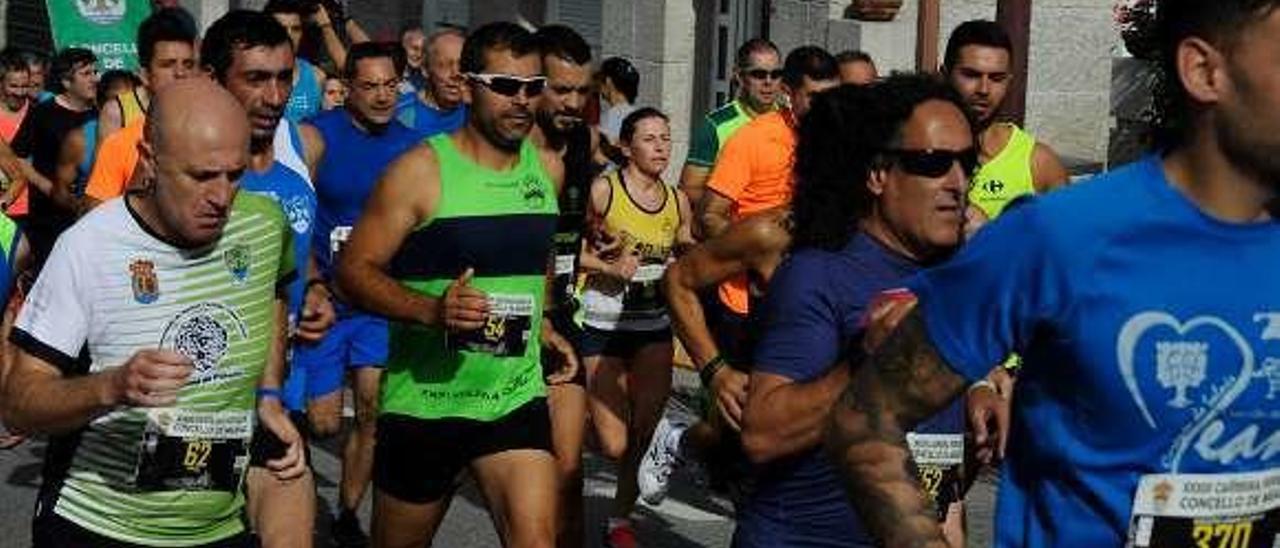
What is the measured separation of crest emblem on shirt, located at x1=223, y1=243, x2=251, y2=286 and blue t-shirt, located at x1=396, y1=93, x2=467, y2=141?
13.8 feet

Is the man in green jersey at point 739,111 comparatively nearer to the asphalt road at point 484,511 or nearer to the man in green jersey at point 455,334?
the asphalt road at point 484,511

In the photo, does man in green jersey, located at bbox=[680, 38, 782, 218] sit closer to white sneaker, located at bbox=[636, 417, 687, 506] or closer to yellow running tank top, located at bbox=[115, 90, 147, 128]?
white sneaker, located at bbox=[636, 417, 687, 506]

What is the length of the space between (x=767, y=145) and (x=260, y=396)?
161 inches

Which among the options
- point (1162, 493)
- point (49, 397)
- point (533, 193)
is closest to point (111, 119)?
point (533, 193)

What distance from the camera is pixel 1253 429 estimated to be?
3.35m

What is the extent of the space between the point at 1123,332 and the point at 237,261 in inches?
106

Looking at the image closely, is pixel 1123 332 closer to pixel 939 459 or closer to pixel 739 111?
pixel 939 459

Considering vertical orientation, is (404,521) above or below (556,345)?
below

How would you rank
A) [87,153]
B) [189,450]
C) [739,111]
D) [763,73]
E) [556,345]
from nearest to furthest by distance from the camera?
1. [189,450]
2. [556,345]
3. [87,153]
4. [739,111]
5. [763,73]

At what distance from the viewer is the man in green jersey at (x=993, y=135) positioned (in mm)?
7789

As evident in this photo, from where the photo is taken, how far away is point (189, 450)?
17.6 ft

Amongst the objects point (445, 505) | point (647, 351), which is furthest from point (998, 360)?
point (647, 351)

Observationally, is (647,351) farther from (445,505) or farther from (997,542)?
(997,542)

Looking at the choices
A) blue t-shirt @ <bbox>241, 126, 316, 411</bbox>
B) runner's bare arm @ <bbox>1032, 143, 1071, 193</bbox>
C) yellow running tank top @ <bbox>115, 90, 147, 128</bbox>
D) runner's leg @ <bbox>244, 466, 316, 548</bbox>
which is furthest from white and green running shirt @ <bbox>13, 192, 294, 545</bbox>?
runner's bare arm @ <bbox>1032, 143, 1071, 193</bbox>
